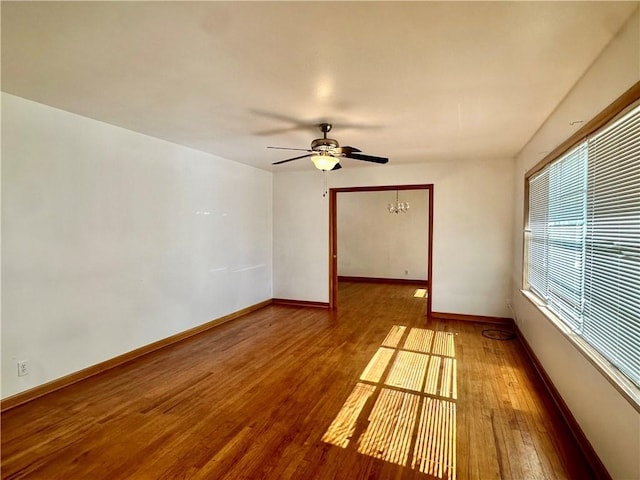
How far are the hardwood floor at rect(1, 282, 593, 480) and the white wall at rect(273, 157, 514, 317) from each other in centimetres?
122

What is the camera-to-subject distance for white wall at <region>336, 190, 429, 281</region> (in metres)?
8.55

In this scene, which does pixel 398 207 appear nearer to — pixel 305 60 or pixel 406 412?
pixel 406 412

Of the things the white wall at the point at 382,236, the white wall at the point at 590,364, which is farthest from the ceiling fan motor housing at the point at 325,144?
the white wall at the point at 382,236

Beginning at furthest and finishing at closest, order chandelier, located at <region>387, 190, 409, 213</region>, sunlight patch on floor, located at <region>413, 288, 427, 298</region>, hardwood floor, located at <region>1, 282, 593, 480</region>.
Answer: chandelier, located at <region>387, 190, 409, 213</region>
sunlight patch on floor, located at <region>413, 288, 427, 298</region>
hardwood floor, located at <region>1, 282, 593, 480</region>

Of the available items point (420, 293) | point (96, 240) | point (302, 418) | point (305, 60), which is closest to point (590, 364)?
point (302, 418)

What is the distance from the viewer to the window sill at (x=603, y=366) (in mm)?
1603

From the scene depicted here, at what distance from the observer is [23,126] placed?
9.06 feet

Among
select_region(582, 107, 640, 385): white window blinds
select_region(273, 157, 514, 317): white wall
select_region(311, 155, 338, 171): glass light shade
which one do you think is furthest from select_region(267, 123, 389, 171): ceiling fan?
select_region(273, 157, 514, 317): white wall

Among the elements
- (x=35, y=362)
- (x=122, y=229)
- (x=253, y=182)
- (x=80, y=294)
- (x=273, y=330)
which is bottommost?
(x=273, y=330)

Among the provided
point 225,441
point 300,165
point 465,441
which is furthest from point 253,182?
point 465,441

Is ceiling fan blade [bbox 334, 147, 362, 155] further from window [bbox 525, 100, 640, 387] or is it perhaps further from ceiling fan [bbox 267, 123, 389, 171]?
window [bbox 525, 100, 640, 387]

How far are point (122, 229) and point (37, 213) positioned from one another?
0.79 meters

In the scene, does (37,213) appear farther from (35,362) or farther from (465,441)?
(465,441)

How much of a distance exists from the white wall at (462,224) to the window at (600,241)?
6.35 feet
